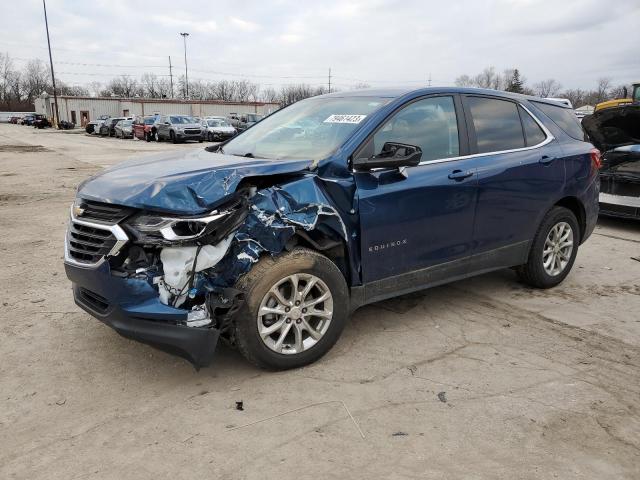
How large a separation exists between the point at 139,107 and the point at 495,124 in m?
63.0

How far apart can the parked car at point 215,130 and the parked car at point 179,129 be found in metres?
0.52

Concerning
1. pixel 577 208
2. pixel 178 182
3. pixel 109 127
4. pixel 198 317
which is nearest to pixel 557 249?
pixel 577 208

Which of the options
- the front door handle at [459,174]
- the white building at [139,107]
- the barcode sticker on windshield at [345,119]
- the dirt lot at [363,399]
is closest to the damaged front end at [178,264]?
the dirt lot at [363,399]

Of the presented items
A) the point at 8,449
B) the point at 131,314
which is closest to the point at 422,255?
the point at 131,314

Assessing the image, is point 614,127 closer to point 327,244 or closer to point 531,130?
point 531,130

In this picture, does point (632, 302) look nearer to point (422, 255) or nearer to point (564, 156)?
point (564, 156)

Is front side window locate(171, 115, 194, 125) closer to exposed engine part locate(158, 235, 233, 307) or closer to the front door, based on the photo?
the front door

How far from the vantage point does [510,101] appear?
486cm

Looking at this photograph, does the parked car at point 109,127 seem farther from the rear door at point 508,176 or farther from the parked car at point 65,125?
the rear door at point 508,176

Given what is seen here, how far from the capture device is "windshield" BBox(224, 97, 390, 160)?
3.89m

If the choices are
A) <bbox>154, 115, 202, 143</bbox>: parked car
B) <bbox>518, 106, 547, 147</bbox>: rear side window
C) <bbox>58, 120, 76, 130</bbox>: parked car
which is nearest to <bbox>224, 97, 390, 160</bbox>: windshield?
<bbox>518, 106, 547, 147</bbox>: rear side window

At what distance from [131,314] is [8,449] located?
90 cm

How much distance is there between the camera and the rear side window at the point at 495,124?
14.6 ft

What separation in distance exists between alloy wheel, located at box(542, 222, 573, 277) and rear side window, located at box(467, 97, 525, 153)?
38.4 inches
